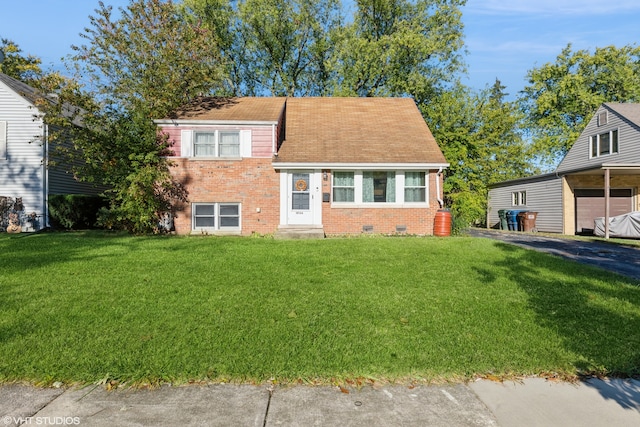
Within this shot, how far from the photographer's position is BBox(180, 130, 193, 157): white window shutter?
44.3 feet

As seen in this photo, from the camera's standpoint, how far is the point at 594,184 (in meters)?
18.8

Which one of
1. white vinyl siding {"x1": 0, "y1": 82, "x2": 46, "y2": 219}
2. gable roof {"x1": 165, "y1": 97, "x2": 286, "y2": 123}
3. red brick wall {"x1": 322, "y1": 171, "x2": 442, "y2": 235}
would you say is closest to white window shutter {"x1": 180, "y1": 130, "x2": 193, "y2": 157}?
gable roof {"x1": 165, "y1": 97, "x2": 286, "y2": 123}

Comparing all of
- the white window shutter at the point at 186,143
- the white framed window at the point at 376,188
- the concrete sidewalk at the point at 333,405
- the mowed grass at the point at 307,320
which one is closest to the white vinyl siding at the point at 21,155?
the white window shutter at the point at 186,143

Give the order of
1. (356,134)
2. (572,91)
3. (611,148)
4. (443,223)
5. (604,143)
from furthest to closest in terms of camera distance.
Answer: (572,91)
(604,143)
(611,148)
(356,134)
(443,223)

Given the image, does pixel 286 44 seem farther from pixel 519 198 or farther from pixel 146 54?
pixel 519 198

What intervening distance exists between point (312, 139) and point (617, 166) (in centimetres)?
1265

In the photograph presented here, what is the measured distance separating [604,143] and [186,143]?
21.0 m

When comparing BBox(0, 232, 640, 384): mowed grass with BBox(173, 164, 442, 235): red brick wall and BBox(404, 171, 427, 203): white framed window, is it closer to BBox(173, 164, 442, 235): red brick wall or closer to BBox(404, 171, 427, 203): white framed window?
BBox(173, 164, 442, 235): red brick wall

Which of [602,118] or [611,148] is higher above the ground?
[602,118]

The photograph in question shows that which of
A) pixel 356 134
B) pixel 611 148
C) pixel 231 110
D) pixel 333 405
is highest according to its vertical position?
pixel 231 110

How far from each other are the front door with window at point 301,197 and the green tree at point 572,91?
78.1ft

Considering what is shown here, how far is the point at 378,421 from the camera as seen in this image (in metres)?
2.53

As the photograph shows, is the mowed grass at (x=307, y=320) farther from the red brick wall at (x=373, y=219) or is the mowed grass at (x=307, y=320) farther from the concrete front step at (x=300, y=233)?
the red brick wall at (x=373, y=219)

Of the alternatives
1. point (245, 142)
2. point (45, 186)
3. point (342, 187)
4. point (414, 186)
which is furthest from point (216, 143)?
point (414, 186)
